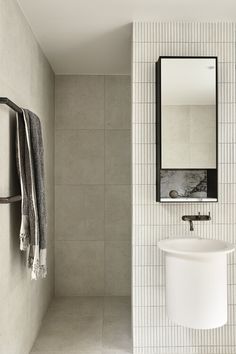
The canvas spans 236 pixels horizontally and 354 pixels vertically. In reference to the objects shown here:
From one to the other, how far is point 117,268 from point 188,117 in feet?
6.78

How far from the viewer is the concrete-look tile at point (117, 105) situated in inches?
160

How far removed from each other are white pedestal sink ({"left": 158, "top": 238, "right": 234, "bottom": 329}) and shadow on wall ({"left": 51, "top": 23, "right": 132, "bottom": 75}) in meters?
1.80

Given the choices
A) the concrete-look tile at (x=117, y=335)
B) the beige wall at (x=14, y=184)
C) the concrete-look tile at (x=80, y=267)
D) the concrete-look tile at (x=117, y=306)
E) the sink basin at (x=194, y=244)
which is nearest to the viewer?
the beige wall at (x=14, y=184)

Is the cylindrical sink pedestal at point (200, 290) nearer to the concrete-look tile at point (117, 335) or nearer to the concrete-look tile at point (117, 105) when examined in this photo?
the concrete-look tile at point (117, 335)

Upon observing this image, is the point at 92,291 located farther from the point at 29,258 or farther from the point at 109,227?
the point at 29,258

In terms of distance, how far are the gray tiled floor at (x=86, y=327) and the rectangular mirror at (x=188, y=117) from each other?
1.41m

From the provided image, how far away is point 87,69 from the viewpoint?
391 cm

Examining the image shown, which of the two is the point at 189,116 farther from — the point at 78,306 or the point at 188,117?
the point at 78,306

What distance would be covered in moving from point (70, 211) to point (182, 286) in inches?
78.9

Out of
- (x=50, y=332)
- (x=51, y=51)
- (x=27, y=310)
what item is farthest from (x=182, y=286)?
(x=51, y=51)

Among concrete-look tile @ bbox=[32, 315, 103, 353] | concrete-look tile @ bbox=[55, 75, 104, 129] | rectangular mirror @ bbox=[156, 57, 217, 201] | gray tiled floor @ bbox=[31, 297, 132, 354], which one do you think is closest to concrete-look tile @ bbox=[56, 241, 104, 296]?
gray tiled floor @ bbox=[31, 297, 132, 354]

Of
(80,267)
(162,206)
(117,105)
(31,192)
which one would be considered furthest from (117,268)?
(31,192)

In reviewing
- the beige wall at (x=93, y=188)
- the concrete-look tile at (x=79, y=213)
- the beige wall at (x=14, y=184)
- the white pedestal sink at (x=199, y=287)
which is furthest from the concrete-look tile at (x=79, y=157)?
the white pedestal sink at (x=199, y=287)

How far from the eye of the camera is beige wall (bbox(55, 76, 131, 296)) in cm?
405
